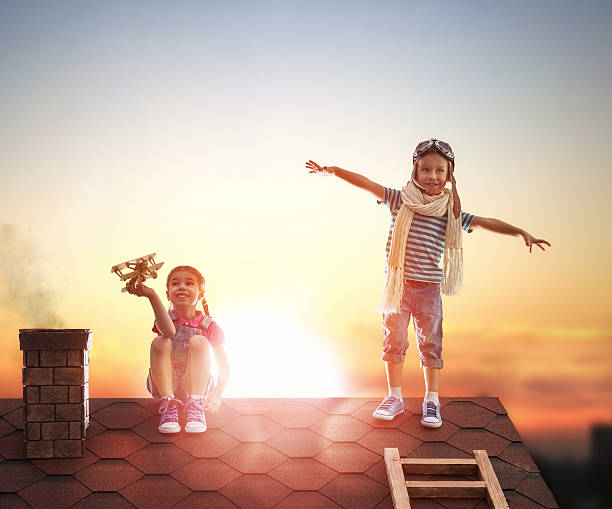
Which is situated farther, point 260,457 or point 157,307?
point 157,307

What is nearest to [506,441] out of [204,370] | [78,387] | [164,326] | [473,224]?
[473,224]

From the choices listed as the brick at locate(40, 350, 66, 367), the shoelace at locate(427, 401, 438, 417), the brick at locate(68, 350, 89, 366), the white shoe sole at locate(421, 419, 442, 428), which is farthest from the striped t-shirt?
the brick at locate(40, 350, 66, 367)

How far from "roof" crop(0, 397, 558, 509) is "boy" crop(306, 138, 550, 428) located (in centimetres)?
33

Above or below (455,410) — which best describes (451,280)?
above

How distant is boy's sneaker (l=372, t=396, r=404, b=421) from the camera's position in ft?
15.4

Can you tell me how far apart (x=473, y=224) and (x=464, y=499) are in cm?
202

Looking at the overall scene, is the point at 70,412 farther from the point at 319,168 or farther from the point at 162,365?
the point at 319,168

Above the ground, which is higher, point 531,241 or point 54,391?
point 531,241

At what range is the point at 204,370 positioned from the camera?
460 cm

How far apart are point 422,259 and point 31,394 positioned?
9.15ft

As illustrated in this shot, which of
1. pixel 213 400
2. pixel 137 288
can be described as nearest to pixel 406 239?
pixel 213 400

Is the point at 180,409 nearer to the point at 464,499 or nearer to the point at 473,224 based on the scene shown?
the point at 464,499

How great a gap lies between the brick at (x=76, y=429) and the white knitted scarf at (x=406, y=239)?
7.10ft

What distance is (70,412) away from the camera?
416cm
